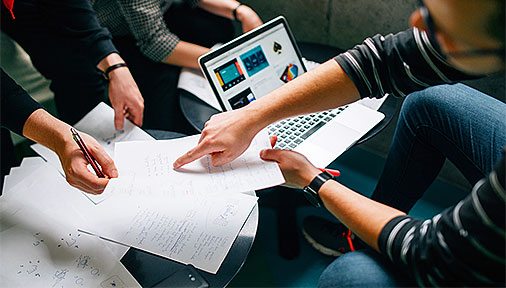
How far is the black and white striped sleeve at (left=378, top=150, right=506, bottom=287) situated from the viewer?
0.65m

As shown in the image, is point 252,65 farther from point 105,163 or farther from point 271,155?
point 105,163

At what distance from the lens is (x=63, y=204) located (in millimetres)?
998

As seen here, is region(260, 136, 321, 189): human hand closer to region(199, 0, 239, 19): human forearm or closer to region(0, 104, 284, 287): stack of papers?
region(0, 104, 284, 287): stack of papers

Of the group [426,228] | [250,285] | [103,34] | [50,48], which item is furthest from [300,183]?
[50,48]

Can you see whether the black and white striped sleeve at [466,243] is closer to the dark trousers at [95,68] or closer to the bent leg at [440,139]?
the bent leg at [440,139]

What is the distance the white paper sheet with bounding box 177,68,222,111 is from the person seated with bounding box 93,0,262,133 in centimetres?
3

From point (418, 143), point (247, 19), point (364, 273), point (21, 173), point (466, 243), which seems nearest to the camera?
point (466, 243)

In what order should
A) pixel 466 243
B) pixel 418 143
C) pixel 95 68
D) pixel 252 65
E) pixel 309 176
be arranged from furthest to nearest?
pixel 95 68, pixel 252 65, pixel 418 143, pixel 309 176, pixel 466 243

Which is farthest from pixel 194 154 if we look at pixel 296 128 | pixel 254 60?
pixel 254 60

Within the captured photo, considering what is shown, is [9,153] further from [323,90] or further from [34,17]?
[323,90]

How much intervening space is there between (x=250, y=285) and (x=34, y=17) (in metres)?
0.98

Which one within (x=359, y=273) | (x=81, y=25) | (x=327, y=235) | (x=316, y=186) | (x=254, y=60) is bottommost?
(x=327, y=235)

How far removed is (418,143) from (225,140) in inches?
19.8

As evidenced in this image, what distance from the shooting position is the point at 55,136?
3.30ft
